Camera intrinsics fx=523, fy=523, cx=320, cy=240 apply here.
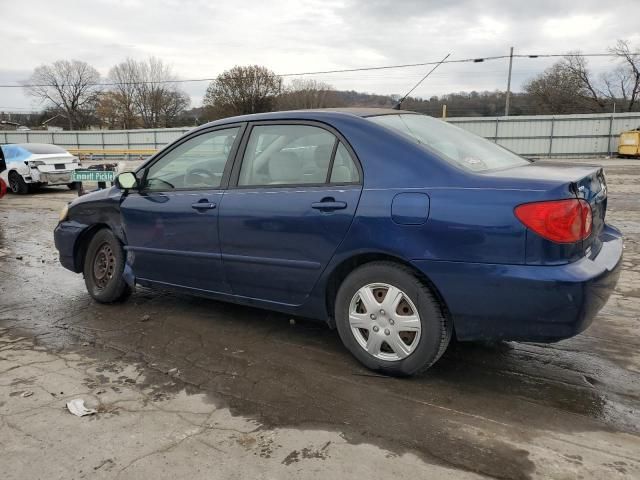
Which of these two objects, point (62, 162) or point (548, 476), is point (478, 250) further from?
point (62, 162)

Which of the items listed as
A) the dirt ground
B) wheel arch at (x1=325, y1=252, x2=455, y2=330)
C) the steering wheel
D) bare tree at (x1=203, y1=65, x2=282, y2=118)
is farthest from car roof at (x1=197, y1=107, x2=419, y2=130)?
bare tree at (x1=203, y1=65, x2=282, y2=118)

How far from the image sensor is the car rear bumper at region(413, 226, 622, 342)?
2691 millimetres

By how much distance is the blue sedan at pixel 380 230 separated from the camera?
2760 millimetres

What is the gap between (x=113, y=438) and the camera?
272 cm

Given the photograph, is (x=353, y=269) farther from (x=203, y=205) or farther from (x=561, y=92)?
(x=561, y=92)

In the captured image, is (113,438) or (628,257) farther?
(628,257)

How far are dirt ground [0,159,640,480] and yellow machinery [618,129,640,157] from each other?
25.2 m

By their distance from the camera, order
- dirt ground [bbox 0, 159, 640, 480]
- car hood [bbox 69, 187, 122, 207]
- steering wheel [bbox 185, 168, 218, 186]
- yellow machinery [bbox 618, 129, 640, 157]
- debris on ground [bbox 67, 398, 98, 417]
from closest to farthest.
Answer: dirt ground [bbox 0, 159, 640, 480] < debris on ground [bbox 67, 398, 98, 417] < steering wheel [bbox 185, 168, 218, 186] < car hood [bbox 69, 187, 122, 207] < yellow machinery [bbox 618, 129, 640, 157]

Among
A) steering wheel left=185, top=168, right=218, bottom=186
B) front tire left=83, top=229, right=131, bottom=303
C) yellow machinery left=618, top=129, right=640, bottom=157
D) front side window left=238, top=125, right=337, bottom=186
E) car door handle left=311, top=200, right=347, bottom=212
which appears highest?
yellow machinery left=618, top=129, right=640, bottom=157

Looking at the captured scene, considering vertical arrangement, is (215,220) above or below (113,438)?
above

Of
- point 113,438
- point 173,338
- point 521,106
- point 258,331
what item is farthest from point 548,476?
point 521,106

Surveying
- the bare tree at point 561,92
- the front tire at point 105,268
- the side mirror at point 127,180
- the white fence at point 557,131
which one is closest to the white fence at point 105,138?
the white fence at point 557,131

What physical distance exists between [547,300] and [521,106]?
47.7 meters

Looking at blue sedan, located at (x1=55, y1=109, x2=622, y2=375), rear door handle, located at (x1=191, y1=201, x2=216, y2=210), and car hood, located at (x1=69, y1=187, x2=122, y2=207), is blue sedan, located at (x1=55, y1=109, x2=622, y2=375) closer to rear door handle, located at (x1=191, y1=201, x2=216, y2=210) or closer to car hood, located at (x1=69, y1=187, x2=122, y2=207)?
rear door handle, located at (x1=191, y1=201, x2=216, y2=210)
